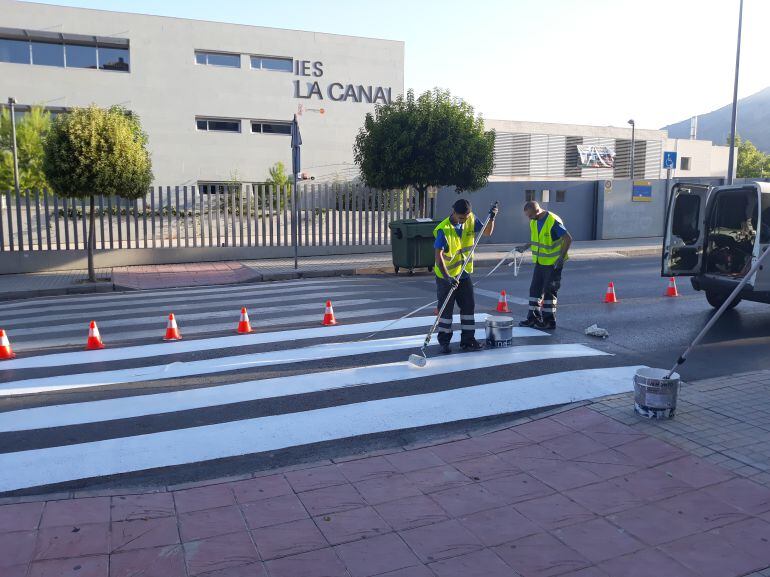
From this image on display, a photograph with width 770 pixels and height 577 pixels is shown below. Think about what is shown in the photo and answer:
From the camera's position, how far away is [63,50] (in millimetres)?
36438

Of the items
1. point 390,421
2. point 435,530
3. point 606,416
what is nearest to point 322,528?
point 435,530

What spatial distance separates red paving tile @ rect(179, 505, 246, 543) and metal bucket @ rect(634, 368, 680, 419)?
3398 mm

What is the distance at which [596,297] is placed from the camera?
41.3ft

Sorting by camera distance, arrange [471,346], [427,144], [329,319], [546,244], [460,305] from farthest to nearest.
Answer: [427,144] → [329,319] → [546,244] → [471,346] → [460,305]

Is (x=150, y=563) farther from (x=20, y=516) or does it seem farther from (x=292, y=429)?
(x=292, y=429)

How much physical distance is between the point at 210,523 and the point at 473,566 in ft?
5.25

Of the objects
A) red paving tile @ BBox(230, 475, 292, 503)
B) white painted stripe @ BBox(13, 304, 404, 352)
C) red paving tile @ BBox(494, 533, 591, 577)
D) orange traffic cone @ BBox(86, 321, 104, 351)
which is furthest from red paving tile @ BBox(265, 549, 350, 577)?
white painted stripe @ BBox(13, 304, 404, 352)

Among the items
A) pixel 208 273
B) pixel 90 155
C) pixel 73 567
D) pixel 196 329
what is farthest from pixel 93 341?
pixel 208 273

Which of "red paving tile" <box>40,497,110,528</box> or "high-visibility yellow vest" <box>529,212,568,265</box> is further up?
"high-visibility yellow vest" <box>529,212,568,265</box>

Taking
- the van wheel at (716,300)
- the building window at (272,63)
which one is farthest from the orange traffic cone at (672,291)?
the building window at (272,63)

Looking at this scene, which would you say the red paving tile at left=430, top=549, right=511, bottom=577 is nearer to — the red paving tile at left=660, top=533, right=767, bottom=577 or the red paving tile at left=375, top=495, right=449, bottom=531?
the red paving tile at left=375, top=495, right=449, bottom=531

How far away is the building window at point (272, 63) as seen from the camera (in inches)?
1602

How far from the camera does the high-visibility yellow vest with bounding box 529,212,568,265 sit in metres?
9.14

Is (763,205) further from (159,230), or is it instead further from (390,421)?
(159,230)
